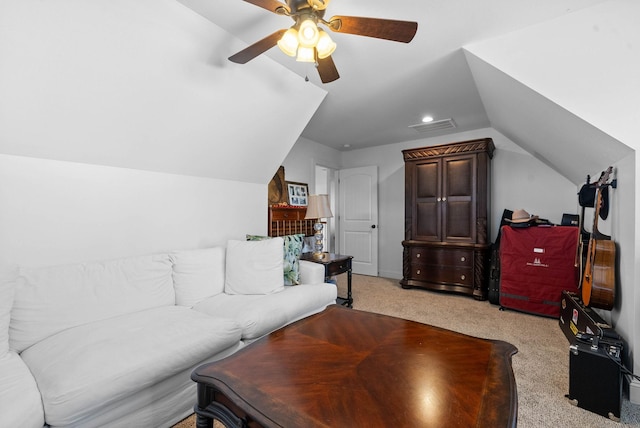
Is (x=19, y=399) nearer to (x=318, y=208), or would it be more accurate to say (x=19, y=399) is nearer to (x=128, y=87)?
(x=128, y=87)

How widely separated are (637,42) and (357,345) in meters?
2.32

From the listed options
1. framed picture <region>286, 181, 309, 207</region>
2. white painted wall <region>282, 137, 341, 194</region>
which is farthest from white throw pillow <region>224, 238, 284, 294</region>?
white painted wall <region>282, 137, 341, 194</region>

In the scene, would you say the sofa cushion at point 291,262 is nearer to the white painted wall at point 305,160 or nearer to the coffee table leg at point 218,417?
the coffee table leg at point 218,417

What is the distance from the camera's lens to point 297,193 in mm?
4293

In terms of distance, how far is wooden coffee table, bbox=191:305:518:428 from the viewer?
0.84 m

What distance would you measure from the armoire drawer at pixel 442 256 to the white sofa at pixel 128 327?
7.30 feet

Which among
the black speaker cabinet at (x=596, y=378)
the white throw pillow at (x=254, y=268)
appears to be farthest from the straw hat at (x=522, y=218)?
the white throw pillow at (x=254, y=268)

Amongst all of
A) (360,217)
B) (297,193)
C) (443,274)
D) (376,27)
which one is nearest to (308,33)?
(376,27)

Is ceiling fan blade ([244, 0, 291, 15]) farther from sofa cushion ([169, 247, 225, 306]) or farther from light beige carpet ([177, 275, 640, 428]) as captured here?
light beige carpet ([177, 275, 640, 428])

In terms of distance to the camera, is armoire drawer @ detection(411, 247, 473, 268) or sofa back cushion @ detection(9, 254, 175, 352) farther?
armoire drawer @ detection(411, 247, 473, 268)

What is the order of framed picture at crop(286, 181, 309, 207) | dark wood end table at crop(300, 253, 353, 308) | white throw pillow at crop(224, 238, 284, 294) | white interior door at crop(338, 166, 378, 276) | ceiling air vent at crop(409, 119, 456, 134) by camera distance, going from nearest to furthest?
white throw pillow at crop(224, 238, 284, 294), dark wood end table at crop(300, 253, 353, 308), ceiling air vent at crop(409, 119, 456, 134), framed picture at crop(286, 181, 309, 207), white interior door at crop(338, 166, 378, 276)

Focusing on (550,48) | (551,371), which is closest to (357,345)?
(551,371)

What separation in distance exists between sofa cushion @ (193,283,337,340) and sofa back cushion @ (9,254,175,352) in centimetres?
36

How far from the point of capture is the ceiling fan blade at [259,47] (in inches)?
60.7
